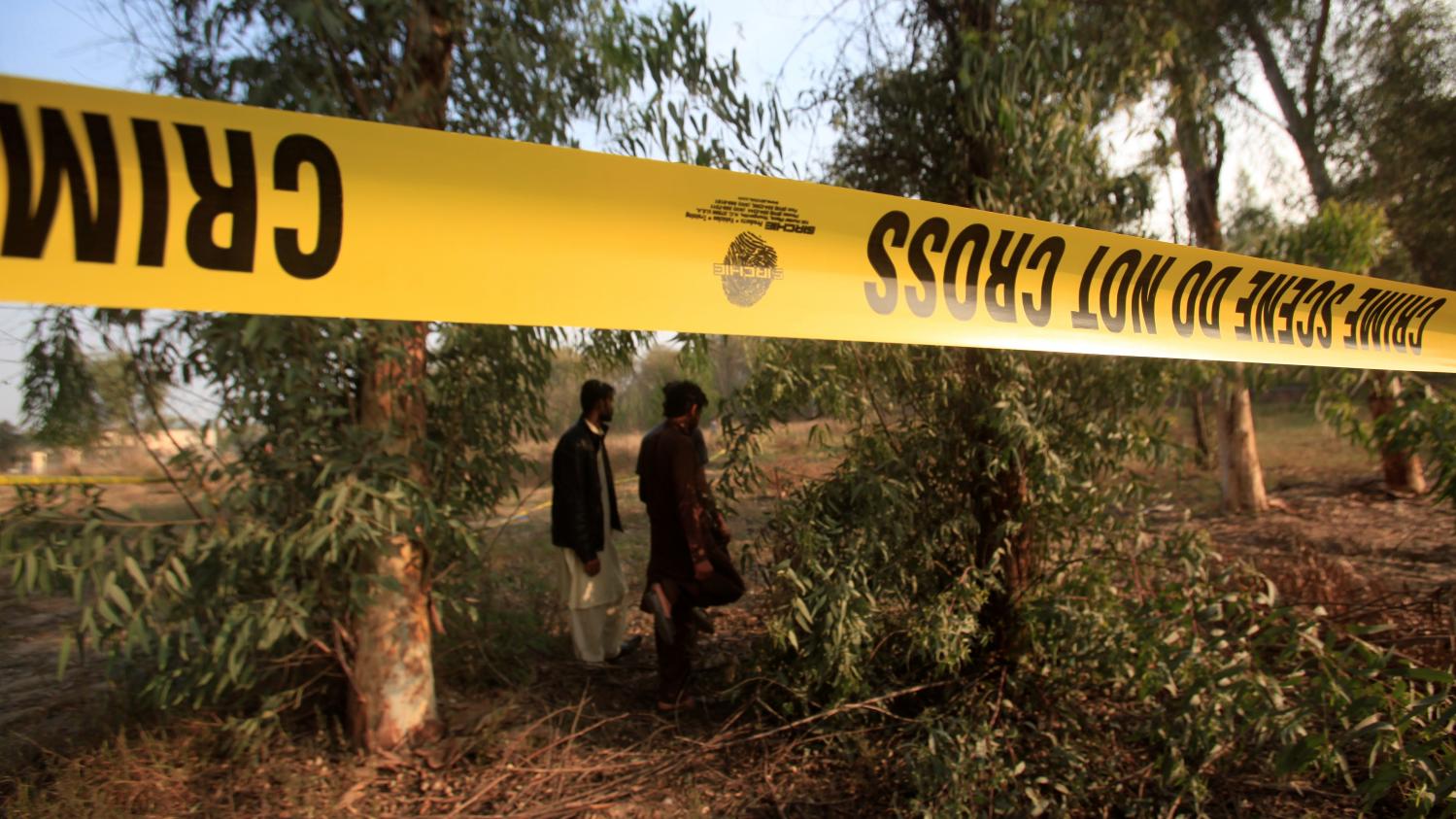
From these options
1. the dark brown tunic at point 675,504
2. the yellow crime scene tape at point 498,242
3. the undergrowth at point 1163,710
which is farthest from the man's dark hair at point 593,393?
the yellow crime scene tape at point 498,242

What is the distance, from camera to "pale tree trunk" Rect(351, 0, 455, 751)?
3.17 meters

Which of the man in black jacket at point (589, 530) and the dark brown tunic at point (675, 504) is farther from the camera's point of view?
the man in black jacket at point (589, 530)

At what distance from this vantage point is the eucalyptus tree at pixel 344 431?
2719mm

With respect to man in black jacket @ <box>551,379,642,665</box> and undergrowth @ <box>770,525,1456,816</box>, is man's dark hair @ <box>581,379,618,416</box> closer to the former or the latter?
man in black jacket @ <box>551,379,642,665</box>

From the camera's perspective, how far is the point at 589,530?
438 centimetres

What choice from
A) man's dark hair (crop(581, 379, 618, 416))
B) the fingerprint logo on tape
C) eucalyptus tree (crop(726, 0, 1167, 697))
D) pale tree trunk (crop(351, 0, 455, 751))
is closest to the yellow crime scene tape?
the fingerprint logo on tape

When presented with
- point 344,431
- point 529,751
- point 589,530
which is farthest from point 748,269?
point 589,530

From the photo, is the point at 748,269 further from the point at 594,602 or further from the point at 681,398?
the point at 594,602

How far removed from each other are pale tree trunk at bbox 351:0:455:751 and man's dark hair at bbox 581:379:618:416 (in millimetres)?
1087

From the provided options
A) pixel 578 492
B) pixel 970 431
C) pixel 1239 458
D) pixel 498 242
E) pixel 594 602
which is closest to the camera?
pixel 498 242

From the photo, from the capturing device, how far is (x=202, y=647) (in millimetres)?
2869

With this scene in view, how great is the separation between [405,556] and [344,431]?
25.8 inches

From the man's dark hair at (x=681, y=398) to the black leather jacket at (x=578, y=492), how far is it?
1.75 ft

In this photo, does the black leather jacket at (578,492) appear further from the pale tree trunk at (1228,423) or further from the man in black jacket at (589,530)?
the pale tree trunk at (1228,423)
